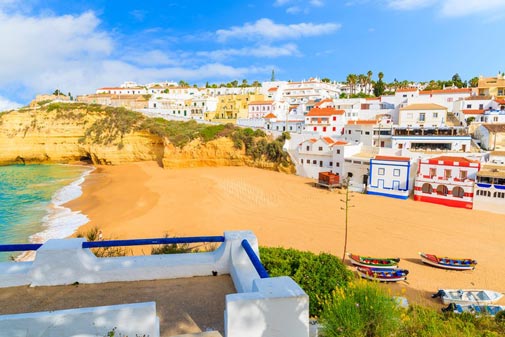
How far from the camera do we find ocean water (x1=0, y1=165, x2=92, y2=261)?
20609 millimetres

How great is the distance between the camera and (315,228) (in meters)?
21.5

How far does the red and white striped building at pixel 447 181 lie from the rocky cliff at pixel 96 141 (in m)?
20.3

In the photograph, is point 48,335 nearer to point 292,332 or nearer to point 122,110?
point 292,332

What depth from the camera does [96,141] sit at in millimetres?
52438

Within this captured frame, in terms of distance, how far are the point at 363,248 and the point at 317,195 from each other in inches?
470

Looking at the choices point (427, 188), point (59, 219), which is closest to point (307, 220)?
point (427, 188)

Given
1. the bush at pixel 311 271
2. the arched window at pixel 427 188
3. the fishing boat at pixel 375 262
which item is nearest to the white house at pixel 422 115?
the arched window at pixel 427 188

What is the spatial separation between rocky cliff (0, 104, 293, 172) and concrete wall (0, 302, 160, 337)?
38.7m

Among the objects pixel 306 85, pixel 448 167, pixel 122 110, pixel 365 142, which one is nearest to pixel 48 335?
pixel 448 167

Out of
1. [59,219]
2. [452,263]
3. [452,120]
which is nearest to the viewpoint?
[452,263]

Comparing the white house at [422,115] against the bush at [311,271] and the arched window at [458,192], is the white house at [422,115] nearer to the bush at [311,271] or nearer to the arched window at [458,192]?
the arched window at [458,192]

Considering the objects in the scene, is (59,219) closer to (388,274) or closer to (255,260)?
(388,274)

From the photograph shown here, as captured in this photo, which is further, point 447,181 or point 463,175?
point 447,181

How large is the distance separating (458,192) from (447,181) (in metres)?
1.21
